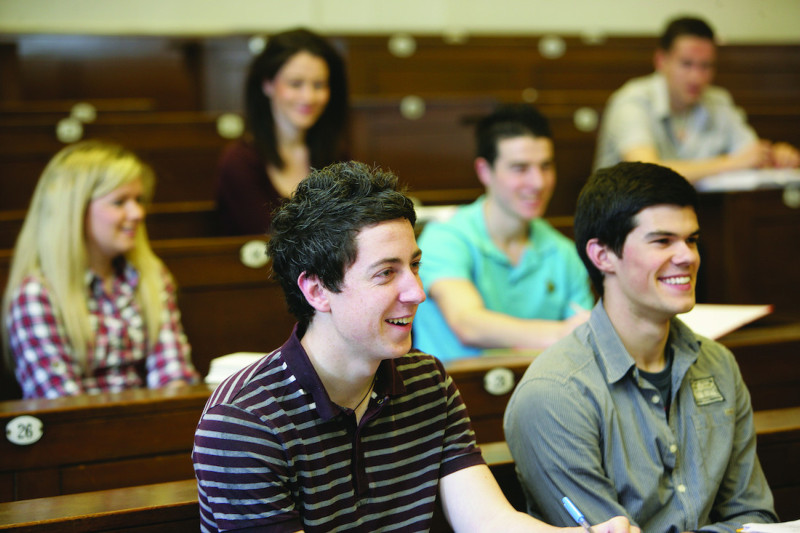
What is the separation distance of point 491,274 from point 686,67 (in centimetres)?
149

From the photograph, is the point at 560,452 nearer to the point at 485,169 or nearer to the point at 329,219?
the point at 329,219

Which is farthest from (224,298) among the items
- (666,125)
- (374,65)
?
(374,65)

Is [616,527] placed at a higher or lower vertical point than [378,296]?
lower

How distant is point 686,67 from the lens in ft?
10.4

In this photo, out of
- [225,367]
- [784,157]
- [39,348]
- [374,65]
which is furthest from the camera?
[374,65]

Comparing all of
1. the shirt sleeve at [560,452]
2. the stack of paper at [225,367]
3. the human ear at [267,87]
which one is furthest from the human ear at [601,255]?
the human ear at [267,87]

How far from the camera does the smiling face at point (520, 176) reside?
218 cm

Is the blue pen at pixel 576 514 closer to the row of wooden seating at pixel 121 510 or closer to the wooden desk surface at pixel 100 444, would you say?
the row of wooden seating at pixel 121 510

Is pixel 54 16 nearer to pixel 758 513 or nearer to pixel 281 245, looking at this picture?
pixel 281 245

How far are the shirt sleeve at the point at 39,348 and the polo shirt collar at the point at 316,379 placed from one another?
85 cm

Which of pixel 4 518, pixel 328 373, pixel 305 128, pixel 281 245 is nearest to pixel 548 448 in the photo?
pixel 328 373

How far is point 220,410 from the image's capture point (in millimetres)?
1053

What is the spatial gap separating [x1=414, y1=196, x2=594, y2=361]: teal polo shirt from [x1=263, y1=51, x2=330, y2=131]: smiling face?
0.62 m

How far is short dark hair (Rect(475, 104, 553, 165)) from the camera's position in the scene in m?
2.28
